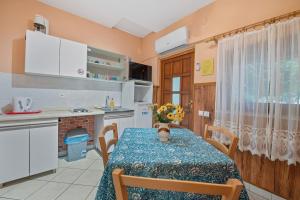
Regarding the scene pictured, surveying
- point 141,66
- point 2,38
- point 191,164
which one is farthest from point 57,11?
point 191,164

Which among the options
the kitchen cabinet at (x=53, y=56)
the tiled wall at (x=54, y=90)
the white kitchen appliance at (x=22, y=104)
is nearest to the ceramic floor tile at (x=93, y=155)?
the tiled wall at (x=54, y=90)

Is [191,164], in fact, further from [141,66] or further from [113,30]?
[113,30]

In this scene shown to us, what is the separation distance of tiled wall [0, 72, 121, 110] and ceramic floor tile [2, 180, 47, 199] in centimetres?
112

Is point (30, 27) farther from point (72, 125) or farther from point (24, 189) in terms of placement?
point (24, 189)

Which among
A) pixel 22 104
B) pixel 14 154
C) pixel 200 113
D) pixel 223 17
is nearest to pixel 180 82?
pixel 200 113

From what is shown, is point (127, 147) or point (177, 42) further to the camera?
point (177, 42)

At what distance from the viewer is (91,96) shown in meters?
3.09

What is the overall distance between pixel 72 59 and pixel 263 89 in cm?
275

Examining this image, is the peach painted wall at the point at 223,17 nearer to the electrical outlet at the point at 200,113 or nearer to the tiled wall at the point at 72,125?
the electrical outlet at the point at 200,113

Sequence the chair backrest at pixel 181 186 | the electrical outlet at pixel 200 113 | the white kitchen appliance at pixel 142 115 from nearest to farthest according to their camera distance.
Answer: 1. the chair backrest at pixel 181 186
2. the electrical outlet at pixel 200 113
3. the white kitchen appliance at pixel 142 115

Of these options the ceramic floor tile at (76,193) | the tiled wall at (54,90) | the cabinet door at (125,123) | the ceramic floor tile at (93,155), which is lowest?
the ceramic floor tile at (76,193)

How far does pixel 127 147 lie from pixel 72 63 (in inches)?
79.4

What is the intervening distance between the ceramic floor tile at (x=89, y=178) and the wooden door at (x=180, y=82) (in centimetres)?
178

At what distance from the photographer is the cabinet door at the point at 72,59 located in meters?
2.40
